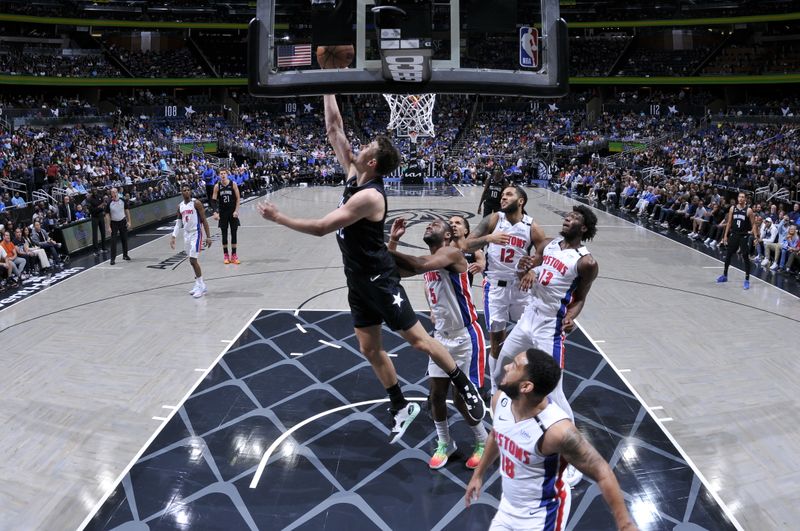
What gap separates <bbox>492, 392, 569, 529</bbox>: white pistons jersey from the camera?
302cm

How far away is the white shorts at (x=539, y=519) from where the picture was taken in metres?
3.09

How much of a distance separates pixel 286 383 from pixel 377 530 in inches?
105

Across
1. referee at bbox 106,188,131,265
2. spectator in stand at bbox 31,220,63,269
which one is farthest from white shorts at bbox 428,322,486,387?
spectator in stand at bbox 31,220,63,269

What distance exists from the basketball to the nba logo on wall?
1.35 m

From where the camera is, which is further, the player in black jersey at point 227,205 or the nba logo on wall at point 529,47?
the player in black jersey at point 227,205

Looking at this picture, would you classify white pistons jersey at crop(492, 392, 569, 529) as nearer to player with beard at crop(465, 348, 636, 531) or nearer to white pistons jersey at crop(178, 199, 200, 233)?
player with beard at crop(465, 348, 636, 531)

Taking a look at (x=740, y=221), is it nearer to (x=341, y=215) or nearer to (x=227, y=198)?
(x=227, y=198)

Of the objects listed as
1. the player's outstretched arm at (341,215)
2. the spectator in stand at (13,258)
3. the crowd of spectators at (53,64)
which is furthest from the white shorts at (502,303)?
the crowd of spectators at (53,64)

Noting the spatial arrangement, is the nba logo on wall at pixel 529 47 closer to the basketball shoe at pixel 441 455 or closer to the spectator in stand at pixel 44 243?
the basketball shoe at pixel 441 455

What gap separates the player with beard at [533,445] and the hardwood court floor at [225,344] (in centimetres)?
212

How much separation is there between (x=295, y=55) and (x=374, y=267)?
184 centimetres

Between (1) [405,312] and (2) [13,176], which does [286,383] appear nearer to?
(1) [405,312]

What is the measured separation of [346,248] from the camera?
15.3ft

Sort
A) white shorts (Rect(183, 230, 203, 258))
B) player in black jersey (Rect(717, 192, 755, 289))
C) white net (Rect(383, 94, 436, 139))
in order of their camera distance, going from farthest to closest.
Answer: white net (Rect(383, 94, 436, 139))
player in black jersey (Rect(717, 192, 755, 289))
white shorts (Rect(183, 230, 203, 258))
